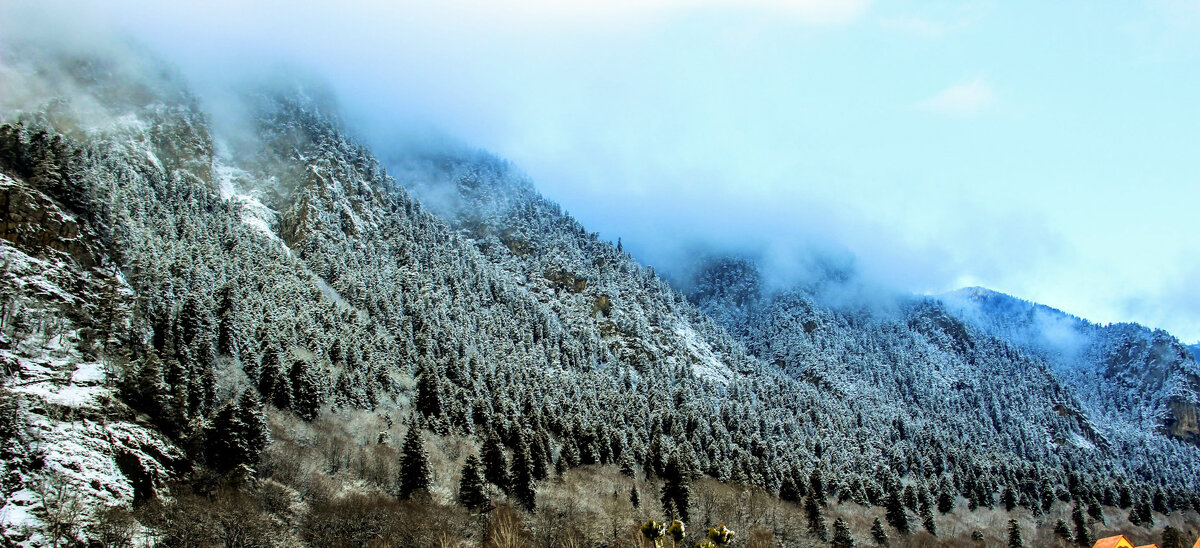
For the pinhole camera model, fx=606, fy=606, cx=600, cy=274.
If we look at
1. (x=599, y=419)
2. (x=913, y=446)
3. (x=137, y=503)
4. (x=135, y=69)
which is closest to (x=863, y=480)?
(x=913, y=446)

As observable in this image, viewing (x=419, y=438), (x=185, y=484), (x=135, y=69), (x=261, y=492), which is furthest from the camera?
(x=135, y=69)

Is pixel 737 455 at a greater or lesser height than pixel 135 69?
lesser

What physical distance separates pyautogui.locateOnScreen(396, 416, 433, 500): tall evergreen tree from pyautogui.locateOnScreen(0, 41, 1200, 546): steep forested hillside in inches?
10.2

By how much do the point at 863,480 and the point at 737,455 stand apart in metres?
34.5

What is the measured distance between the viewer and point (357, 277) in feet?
462

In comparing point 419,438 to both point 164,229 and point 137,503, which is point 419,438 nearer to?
point 137,503

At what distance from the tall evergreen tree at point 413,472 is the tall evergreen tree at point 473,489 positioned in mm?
4032

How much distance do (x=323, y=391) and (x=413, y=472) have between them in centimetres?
2815

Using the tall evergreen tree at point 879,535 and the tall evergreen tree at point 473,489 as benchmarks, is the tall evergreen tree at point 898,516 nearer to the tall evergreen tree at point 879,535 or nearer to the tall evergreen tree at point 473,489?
the tall evergreen tree at point 879,535

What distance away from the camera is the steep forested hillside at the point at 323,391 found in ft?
176

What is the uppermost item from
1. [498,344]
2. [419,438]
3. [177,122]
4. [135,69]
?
[135,69]

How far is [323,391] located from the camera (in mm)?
88625

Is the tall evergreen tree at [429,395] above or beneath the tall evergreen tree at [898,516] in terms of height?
above

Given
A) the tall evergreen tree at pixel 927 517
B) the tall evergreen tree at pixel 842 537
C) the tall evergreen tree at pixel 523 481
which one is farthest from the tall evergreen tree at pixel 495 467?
the tall evergreen tree at pixel 927 517
